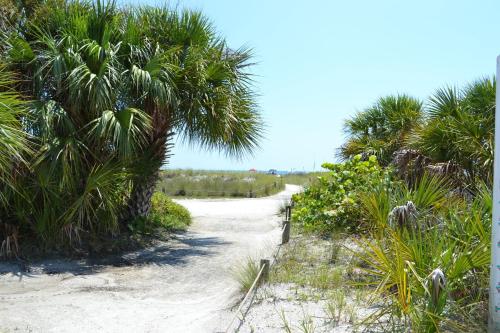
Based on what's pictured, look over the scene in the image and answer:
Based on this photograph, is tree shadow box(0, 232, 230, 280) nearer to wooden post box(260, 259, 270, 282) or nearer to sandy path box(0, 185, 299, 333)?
sandy path box(0, 185, 299, 333)

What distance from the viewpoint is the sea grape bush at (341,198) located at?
29.3 feet

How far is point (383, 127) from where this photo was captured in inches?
599

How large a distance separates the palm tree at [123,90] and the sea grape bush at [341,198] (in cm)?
223

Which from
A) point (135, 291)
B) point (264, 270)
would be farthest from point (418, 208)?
point (135, 291)

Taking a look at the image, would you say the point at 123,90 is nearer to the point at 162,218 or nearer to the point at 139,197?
the point at 139,197

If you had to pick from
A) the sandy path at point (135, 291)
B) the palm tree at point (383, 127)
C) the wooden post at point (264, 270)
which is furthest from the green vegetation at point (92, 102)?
the palm tree at point (383, 127)

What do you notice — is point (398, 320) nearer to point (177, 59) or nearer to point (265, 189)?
point (177, 59)

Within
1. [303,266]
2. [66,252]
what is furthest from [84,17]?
[303,266]

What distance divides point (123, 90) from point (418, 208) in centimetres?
544

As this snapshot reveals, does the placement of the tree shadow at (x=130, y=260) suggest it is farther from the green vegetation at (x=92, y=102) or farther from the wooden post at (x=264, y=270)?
the wooden post at (x=264, y=270)

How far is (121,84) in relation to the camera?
8922mm

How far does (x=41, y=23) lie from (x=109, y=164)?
9.52 feet

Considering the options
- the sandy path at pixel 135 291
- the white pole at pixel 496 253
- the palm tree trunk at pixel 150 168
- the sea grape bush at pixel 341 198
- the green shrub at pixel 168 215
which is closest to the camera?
the white pole at pixel 496 253

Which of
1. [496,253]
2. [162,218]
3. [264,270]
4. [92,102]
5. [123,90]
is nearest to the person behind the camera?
[496,253]
